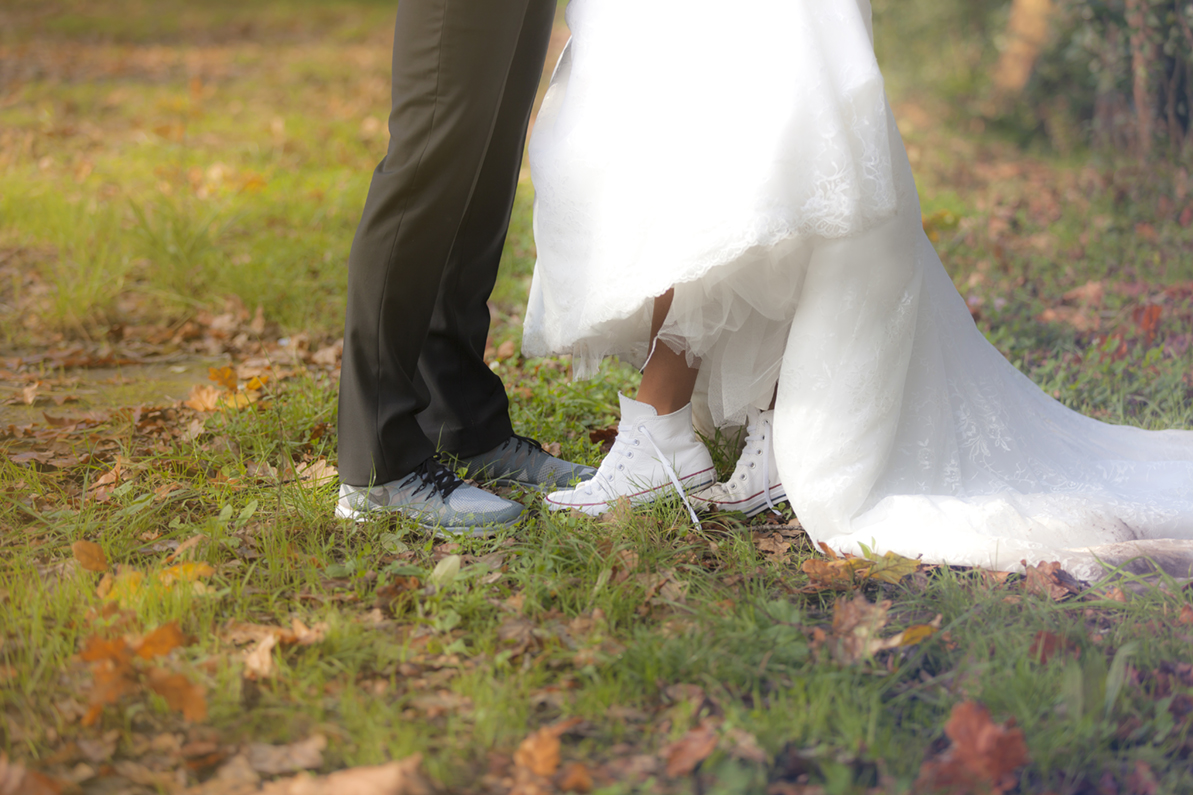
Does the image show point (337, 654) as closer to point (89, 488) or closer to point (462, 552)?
point (462, 552)

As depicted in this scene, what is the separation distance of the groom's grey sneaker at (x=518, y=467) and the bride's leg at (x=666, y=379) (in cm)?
30

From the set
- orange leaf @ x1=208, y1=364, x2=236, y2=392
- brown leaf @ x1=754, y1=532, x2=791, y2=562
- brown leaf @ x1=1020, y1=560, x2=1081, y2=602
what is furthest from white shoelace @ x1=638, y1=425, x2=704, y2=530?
orange leaf @ x1=208, y1=364, x2=236, y2=392

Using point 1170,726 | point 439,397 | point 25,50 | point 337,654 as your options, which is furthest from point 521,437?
point 25,50

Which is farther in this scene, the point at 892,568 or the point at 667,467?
the point at 667,467

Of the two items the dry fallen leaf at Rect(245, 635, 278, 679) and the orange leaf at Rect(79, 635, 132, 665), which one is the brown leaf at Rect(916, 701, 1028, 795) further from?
the orange leaf at Rect(79, 635, 132, 665)

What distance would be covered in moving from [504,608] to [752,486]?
2.56 feet

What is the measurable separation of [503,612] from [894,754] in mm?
781

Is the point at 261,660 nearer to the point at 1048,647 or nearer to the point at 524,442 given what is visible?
the point at 524,442

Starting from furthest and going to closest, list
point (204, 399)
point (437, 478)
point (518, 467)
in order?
point (204, 399)
point (518, 467)
point (437, 478)

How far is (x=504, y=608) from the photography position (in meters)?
1.81

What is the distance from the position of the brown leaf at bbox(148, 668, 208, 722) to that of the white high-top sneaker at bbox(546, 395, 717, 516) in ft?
3.11

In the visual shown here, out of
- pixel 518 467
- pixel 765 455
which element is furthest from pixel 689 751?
pixel 518 467

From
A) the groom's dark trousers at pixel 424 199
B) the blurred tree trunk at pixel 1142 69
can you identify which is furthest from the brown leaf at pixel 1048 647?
the blurred tree trunk at pixel 1142 69

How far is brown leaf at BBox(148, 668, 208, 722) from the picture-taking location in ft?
Answer: 4.77
